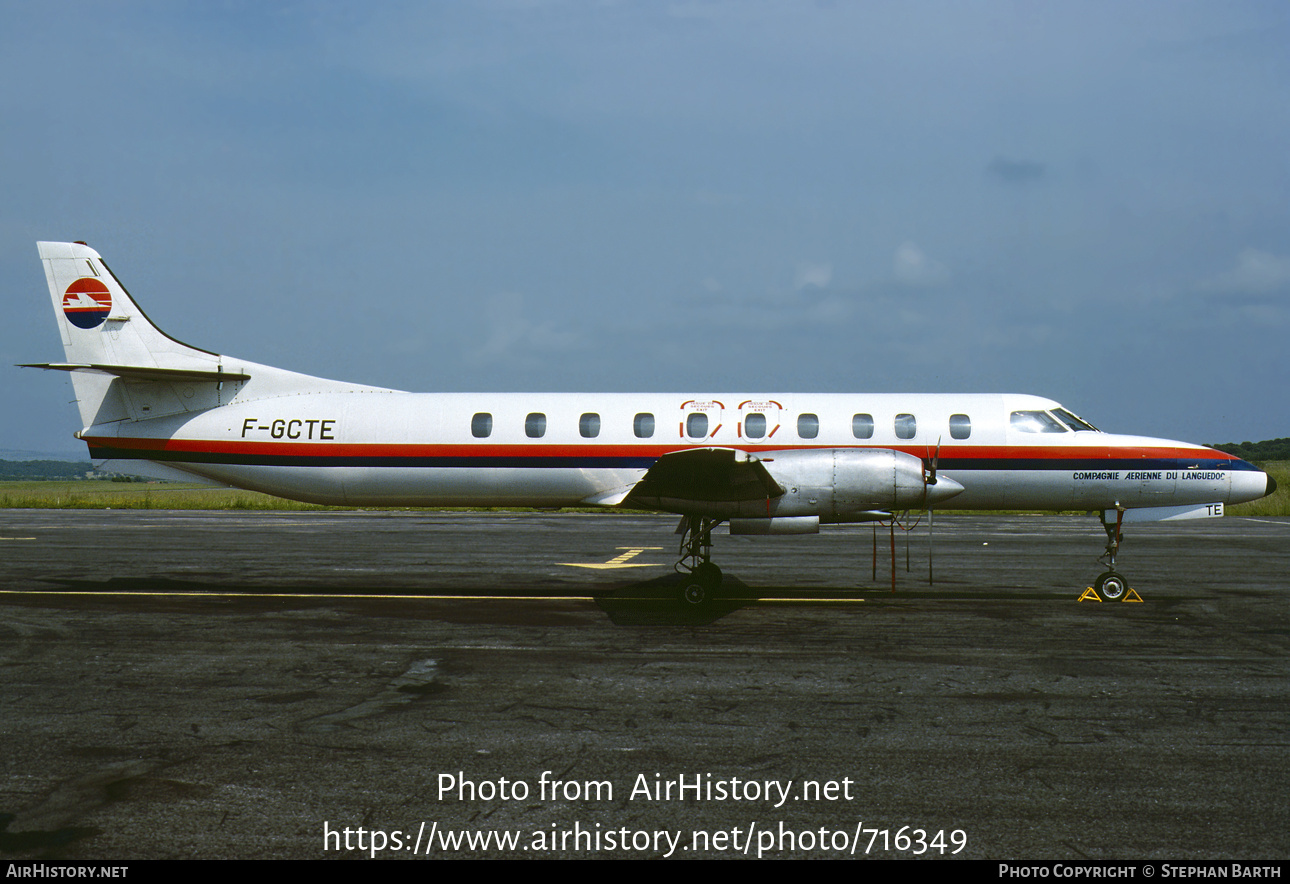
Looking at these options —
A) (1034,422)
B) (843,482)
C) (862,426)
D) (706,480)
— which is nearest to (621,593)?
(706,480)

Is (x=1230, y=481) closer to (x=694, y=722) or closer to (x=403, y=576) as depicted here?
(x=694, y=722)

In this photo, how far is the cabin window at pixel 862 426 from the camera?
595 inches

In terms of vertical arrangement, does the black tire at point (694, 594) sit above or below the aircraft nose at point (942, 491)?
below

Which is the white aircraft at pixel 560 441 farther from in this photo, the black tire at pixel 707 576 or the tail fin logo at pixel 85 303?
the black tire at pixel 707 576

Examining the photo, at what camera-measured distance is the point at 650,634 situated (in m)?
11.4

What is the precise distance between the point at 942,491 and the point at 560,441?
6374mm

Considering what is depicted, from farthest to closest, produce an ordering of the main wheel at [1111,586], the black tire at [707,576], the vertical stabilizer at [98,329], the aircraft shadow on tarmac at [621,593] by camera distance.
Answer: the vertical stabilizer at [98,329]
the main wheel at [1111,586]
the aircraft shadow on tarmac at [621,593]
the black tire at [707,576]

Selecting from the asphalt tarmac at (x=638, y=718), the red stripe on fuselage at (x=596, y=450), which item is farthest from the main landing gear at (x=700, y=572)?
the red stripe on fuselage at (x=596, y=450)

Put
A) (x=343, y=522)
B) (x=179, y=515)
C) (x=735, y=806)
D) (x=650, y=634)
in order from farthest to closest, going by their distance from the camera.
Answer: (x=179, y=515) → (x=343, y=522) → (x=650, y=634) → (x=735, y=806)

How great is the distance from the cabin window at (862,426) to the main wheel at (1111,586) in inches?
171

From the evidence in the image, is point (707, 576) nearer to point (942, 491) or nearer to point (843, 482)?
point (843, 482)
